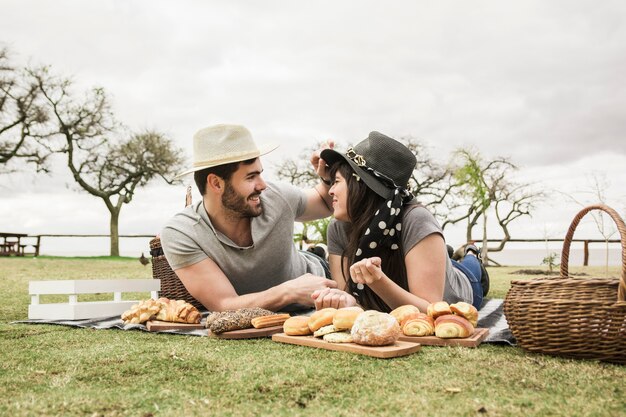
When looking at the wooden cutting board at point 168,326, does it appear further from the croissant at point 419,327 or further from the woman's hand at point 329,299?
the croissant at point 419,327

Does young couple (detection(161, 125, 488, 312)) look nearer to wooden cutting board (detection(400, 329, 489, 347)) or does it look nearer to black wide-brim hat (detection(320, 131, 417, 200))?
black wide-brim hat (detection(320, 131, 417, 200))

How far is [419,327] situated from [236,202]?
1.71 m

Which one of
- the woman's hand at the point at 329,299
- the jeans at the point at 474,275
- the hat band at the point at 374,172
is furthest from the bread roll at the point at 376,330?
the jeans at the point at 474,275

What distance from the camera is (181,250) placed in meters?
4.01

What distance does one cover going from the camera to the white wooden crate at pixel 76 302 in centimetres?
464

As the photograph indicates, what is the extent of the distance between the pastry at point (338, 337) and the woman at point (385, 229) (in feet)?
1.19

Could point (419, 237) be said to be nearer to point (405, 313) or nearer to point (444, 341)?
point (405, 313)

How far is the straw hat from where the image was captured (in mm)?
4031

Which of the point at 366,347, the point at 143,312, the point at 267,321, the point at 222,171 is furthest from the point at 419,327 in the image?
the point at 143,312

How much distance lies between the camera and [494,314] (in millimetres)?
4473

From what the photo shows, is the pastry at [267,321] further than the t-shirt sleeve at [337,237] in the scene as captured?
No

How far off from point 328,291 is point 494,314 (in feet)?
5.71

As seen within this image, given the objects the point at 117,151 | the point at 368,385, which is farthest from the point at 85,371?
the point at 117,151

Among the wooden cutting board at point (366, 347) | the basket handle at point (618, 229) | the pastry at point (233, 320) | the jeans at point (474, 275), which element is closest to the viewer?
the basket handle at point (618, 229)
